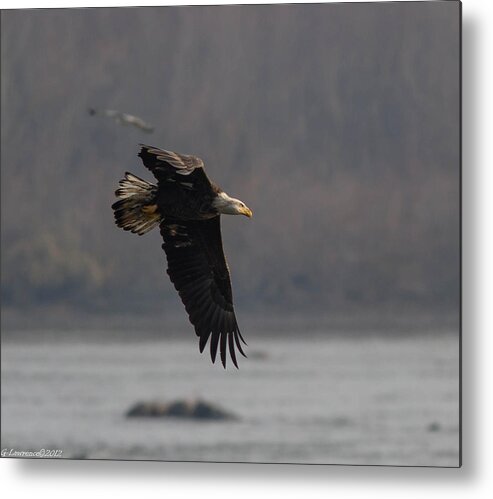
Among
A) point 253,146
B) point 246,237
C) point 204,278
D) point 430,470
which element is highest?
point 253,146

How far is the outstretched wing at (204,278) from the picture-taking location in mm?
4781

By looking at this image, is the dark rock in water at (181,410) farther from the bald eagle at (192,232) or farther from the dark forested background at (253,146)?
the bald eagle at (192,232)

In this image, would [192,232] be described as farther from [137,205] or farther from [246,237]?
[246,237]

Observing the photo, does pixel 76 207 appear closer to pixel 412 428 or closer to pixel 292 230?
pixel 292 230

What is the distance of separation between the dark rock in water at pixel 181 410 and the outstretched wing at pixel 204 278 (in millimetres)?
1117

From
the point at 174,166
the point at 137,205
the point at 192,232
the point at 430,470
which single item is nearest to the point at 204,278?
the point at 192,232

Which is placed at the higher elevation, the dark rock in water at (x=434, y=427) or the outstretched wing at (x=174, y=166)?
the outstretched wing at (x=174, y=166)

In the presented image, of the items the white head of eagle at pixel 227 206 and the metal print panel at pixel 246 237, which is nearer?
the white head of eagle at pixel 227 206

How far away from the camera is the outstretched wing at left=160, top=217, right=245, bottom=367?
478cm

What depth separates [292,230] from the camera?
235 inches

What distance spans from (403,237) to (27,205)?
1521 mm

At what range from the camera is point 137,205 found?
4.42m

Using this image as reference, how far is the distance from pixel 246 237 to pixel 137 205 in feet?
5.50

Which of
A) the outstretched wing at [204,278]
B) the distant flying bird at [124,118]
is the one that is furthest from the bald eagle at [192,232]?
Answer: the distant flying bird at [124,118]
